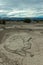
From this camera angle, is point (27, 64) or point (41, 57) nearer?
point (27, 64)

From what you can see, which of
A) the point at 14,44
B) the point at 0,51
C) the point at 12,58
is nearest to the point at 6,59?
the point at 12,58

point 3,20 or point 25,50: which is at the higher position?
point 25,50

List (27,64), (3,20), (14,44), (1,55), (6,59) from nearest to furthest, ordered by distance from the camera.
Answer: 1. (27,64)
2. (6,59)
3. (1,55)
4. (14,44)
5. (3,20)

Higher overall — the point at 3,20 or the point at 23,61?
the point at 23,61

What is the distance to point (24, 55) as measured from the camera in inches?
434

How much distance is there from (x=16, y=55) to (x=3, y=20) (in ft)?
92.9

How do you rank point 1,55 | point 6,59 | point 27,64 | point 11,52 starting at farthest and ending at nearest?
point 11,52, point 1,55, point 6,59, point 27,64

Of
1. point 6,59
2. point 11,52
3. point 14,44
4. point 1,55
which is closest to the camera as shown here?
point 6,59

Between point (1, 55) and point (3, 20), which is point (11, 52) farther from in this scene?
point (3, 20)

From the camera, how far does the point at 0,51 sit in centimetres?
1166

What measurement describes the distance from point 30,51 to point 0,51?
1767 mm

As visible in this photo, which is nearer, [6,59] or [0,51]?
[6,59]

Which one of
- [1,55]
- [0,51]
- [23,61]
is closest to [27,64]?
[23,61]

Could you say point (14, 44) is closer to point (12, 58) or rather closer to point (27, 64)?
point (12, 58)
